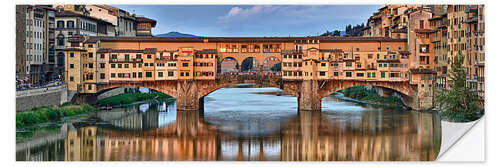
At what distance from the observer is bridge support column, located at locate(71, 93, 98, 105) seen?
1639 inches

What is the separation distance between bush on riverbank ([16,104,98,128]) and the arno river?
57.7 inches

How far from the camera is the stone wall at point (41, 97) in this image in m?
32.1

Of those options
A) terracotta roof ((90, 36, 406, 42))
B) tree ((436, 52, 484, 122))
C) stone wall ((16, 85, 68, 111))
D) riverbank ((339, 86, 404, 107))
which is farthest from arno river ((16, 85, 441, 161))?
terracotta roof ((90, 36, 406, 42))

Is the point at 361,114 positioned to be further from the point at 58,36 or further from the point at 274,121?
the point at 58,36

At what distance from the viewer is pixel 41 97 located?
35.5 m

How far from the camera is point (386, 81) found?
42.1 metres

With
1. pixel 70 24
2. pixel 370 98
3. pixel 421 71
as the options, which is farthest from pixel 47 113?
pixel 370 98

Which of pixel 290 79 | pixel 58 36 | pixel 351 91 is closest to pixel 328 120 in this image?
pixel 290 79

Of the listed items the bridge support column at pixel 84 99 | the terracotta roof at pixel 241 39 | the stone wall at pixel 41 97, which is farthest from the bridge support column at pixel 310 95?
the stone wall at pixel 41 97

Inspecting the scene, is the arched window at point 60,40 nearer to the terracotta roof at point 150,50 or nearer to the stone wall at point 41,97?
the stone wall at point 41,97

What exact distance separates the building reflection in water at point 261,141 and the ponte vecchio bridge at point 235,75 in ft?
11.6

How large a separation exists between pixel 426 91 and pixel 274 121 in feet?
41.9

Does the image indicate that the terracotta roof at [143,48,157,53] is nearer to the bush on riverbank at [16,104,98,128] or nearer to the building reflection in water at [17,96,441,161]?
the building reflection in water at [17,96,441,161]

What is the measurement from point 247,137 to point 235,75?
1399cm
